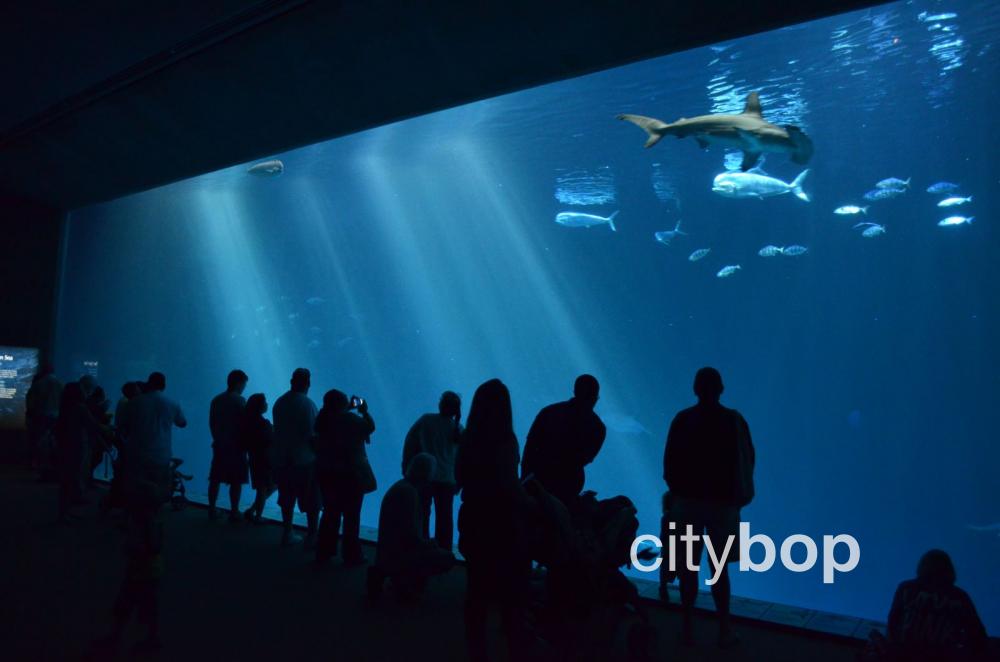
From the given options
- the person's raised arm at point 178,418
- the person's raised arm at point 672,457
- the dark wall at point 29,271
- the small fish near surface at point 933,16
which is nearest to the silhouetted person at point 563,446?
the person's raised arm at point 672,457

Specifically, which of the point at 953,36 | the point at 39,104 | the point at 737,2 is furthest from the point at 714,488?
the point at 953,36

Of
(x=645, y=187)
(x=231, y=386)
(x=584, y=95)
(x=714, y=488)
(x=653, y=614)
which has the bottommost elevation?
(x=653, y=614)

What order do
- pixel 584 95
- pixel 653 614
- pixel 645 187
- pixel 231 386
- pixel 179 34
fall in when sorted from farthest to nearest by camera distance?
pixel 645 187 < pixel 584 95 < pixel 231 386 < pixel 179 34 < pixel 653 614

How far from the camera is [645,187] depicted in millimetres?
38406

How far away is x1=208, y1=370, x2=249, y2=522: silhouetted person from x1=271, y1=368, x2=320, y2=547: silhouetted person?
105 cm

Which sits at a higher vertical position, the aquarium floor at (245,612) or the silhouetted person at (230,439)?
the silhouetted person at (230,439)

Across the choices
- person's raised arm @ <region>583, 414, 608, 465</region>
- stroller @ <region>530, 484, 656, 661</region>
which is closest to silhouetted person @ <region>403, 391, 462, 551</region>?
person's raised arm @ <region>583, 414, 608, 465</region>

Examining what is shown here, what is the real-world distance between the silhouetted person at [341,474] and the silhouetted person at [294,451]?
722 millimetres

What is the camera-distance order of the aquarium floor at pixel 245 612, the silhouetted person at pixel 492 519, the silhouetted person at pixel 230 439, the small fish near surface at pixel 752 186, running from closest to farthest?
the silhouetted person at pixel 492 519 → the aquarium floor at pixel 245 612 → the silhouetted person at pixel 230 439 → the small fish near surface at pixel 752 186

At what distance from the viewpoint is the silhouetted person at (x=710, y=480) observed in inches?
176

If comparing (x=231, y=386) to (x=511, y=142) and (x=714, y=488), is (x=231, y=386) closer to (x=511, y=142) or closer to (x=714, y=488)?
(x=714, y=488)

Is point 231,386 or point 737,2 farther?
point 231,386

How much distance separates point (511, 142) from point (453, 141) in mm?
2285

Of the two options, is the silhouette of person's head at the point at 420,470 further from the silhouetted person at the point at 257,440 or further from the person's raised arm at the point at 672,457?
the silhouetted person at the point at 257,440
